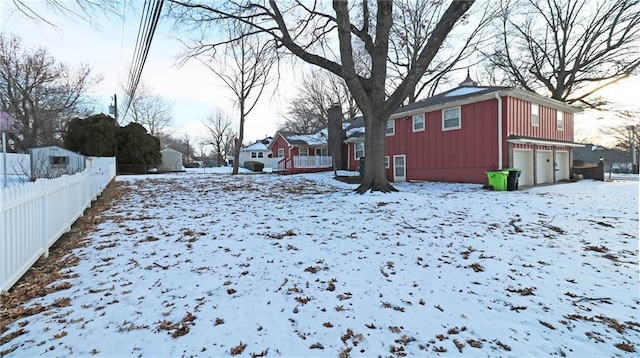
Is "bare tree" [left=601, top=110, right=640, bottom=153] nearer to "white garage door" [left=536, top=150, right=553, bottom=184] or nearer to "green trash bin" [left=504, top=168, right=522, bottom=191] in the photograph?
"white garage door" [left=536, top=150, right=553, bottom=184]

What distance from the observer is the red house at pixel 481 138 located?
42.4 ft

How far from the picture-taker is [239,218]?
662 cm

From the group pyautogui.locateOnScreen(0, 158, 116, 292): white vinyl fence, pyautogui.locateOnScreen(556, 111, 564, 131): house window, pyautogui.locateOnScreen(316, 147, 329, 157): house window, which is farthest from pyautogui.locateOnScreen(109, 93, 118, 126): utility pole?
pyautogui.locateOnScreen(556, 111, 564, 131): house window

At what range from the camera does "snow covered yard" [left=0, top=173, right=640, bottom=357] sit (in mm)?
2406

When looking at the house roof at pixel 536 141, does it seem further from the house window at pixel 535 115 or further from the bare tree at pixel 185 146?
the bare tree at pixel 185 146

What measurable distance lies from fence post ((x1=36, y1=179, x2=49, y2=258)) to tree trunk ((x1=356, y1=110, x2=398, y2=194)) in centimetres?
734

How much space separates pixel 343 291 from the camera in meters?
3.25

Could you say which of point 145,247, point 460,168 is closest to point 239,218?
point 145,247

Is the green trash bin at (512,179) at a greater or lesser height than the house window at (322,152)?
lesser

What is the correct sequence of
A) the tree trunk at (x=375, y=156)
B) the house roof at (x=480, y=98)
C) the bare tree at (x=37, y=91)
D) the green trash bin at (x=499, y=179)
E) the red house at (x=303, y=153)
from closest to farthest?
the tree trunk at (x=375, y=156), the green trash bin at (x=499, y=179), the house roof at (x=480, y=98), the bare tree at (x=37, y=91), the red house at (x=303, y=153)

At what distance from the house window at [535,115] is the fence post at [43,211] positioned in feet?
56.2

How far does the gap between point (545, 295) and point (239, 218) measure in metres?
5.34

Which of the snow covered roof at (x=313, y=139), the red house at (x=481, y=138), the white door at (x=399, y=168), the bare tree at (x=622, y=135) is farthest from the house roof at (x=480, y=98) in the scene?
the bare tree at (x=622, y=135)

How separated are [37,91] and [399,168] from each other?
27387mm
